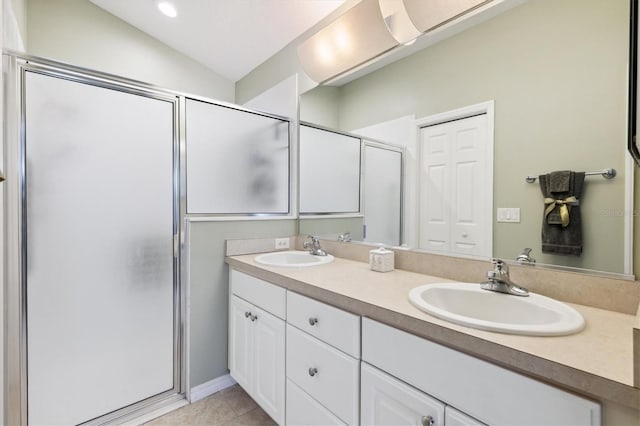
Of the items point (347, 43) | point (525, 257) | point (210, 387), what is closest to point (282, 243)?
point (210, 387)

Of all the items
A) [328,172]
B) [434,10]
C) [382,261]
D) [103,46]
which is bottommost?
[382,261]

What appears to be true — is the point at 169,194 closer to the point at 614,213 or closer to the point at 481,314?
the point at 481,314

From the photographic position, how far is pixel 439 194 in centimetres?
140

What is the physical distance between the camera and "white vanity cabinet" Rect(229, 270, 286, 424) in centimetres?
142

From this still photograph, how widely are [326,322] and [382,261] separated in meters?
0.46

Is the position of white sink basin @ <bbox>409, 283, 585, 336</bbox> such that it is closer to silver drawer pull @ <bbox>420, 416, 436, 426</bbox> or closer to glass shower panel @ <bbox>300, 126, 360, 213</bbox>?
silver drawer pull @ <bbox>420, 416, 436, 426</bbox>

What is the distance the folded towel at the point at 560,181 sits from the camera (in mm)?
1034

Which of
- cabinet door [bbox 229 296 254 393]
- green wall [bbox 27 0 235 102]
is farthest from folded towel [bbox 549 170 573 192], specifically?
green wall [bbox 27 0 235 102]

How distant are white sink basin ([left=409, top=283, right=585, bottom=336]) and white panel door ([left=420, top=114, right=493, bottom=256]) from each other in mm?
231

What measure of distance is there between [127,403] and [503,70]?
2455 mm

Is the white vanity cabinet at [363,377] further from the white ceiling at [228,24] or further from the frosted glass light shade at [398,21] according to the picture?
the white ceiling at [228,24]

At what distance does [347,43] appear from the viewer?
5.85 feet

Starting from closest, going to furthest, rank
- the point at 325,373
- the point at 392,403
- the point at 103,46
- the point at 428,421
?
the point at 428,421, the point at 392,403, the point at 325,373, the point at 103,46

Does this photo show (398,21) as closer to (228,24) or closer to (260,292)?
(228,24)
